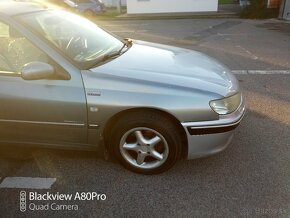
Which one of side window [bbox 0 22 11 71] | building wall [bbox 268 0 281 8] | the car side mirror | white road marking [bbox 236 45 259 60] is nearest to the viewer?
the car side mirror

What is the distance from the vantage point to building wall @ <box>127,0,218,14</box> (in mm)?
19703

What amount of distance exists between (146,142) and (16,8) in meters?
1.99

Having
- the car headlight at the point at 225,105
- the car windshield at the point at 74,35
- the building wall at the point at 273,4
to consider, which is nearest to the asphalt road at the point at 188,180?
the car headlight at the point at 225,105

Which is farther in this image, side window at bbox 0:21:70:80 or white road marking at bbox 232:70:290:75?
white road marking at bbox 232:70:290:75

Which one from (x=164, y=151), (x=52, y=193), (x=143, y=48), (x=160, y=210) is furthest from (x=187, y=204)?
(x=143, y=48)

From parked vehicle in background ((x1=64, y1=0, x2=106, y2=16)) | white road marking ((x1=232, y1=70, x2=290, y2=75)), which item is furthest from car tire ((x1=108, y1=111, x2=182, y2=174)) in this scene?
parked vehicle in background ((x1=64, y1=0, x2=106, y2=16))

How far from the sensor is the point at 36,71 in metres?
2.69

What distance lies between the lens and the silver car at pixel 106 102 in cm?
276

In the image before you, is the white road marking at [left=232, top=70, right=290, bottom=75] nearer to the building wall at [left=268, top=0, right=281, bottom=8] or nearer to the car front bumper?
the car front bumper

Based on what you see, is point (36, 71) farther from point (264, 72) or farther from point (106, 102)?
point (264, 72)

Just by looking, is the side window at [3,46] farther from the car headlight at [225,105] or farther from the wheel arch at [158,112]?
the car headlight at [225,105]

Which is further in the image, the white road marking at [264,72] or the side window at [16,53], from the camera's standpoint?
the white road marking at [264,72]

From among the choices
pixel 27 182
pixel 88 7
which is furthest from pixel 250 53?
pixel 88 7

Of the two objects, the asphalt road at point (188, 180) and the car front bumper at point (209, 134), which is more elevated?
the car front bumper at point (209, 134)
